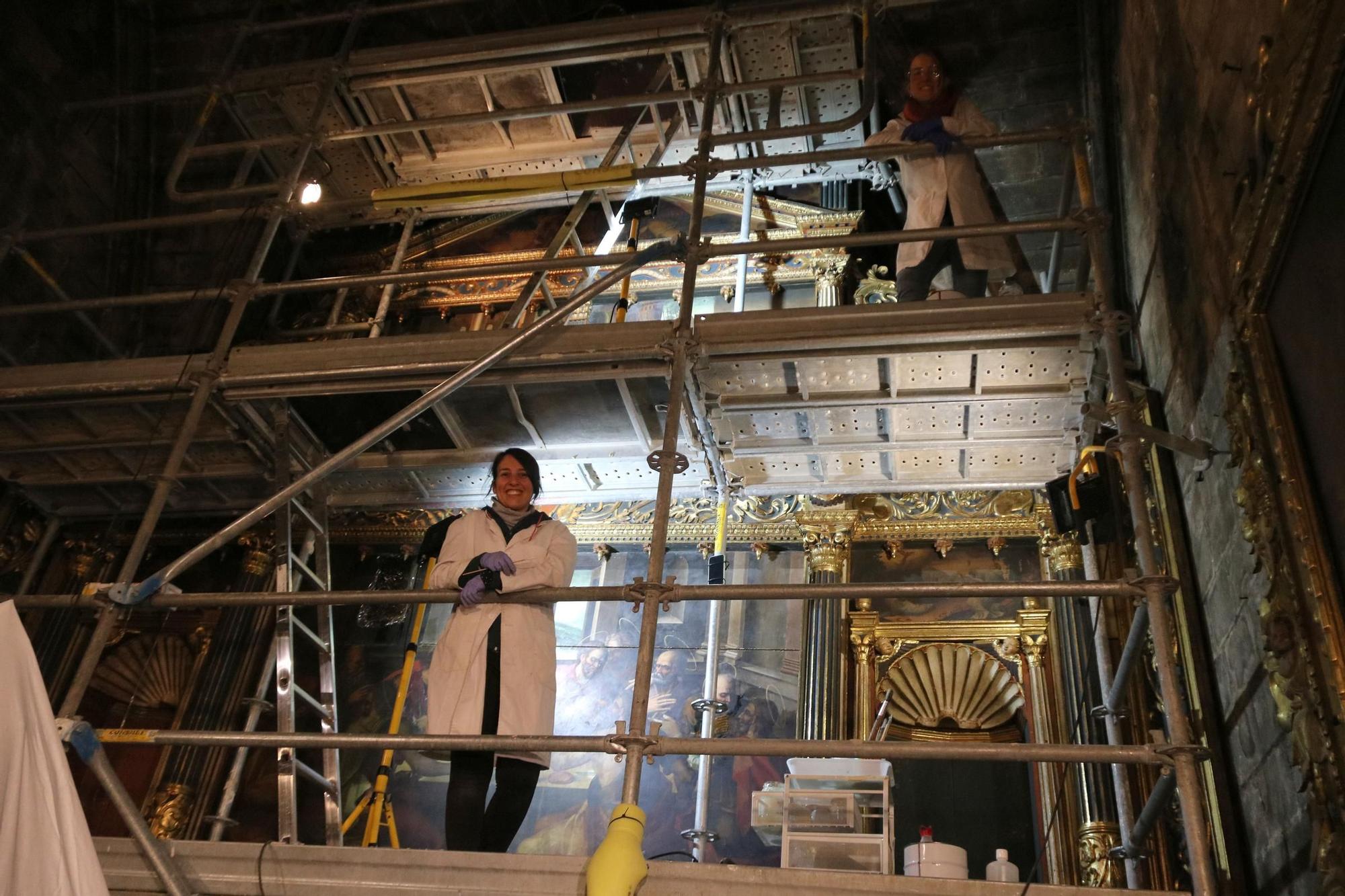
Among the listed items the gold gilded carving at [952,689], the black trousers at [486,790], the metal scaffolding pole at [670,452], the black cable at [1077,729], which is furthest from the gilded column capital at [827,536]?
the black trousers at [486,790]

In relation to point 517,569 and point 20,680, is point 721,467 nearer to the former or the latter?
point 517,569

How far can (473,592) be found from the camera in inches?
154

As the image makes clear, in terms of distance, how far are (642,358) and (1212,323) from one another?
Answer: 7.70ft

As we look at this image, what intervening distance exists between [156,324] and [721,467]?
446 centimetres

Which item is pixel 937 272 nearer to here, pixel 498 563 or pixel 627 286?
pixel 627 286

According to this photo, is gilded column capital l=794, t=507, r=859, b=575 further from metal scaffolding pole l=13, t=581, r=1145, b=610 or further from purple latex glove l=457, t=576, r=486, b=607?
purple latex glove l=457, t=576, r=486, b=607

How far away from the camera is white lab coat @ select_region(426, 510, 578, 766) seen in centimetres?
402

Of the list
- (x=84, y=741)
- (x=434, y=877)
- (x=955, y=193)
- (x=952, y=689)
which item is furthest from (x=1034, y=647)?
(x=84, y=741)

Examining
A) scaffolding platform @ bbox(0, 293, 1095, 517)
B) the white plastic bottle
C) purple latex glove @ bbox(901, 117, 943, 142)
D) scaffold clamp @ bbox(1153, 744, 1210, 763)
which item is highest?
purple latex glove @ bbox(901, 117, 943, 142)

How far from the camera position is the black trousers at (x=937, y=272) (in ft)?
17.5

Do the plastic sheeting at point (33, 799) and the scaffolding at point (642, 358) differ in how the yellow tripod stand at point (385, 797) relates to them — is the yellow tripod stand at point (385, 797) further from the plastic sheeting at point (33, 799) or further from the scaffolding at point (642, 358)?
the plastic sheeting at point (33, 799)

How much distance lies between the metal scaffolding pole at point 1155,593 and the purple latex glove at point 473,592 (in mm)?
2198

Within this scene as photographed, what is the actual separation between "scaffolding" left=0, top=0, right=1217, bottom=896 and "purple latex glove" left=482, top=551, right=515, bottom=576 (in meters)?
0.12

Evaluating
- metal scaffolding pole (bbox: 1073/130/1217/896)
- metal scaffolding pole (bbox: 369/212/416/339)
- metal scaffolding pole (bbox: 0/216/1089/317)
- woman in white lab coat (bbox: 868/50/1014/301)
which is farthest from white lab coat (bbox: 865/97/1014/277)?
metal scaffolding pole (bbox: 369/212/416/339)
